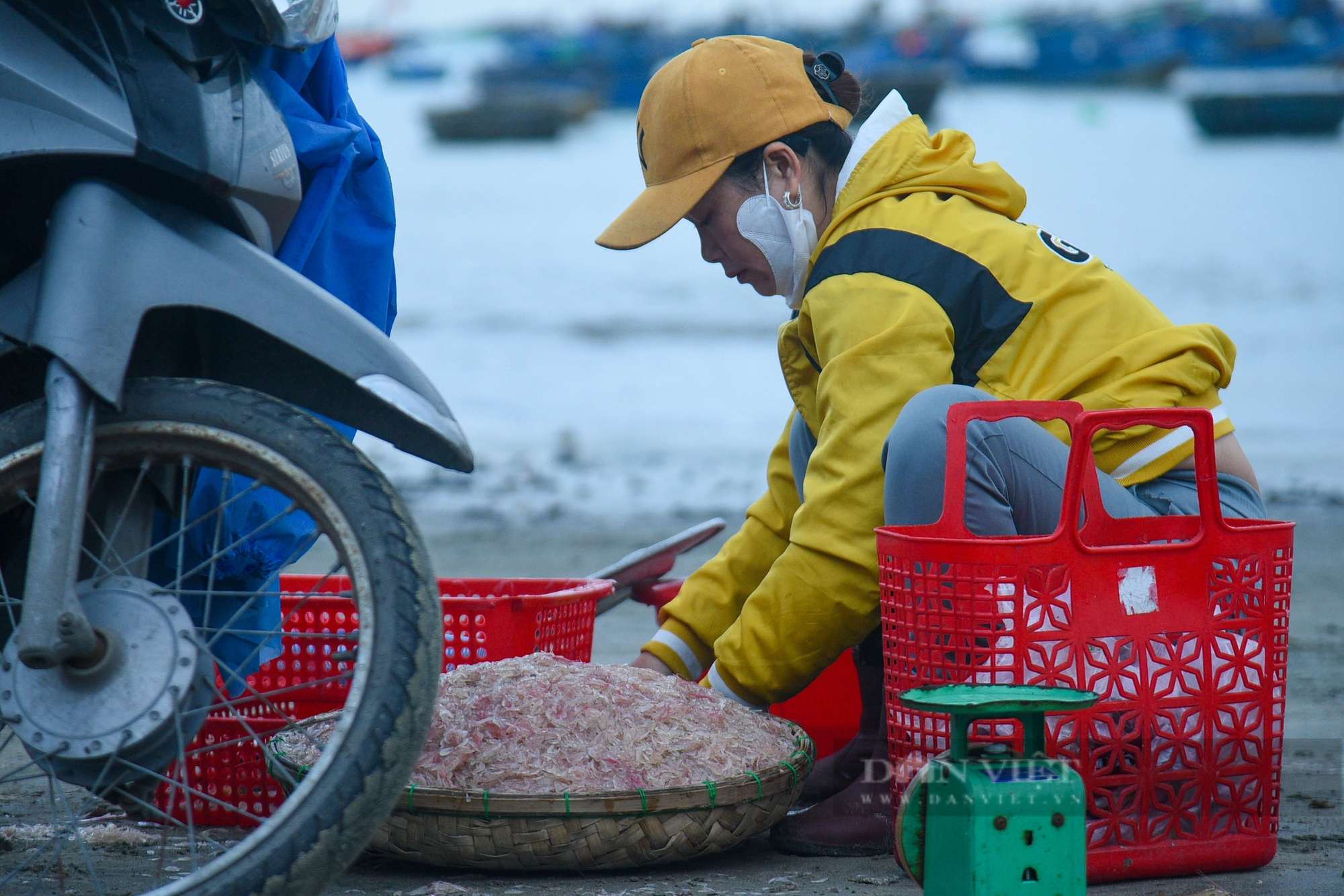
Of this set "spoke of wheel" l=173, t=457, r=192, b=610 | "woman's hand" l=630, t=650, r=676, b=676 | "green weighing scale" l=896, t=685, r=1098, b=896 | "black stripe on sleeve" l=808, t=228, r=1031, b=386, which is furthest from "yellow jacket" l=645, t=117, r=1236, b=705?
"spoke of wheel" l=173, t=457, r=192, b=610

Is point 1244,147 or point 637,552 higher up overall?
point 1244,147

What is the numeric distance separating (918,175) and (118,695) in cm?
143

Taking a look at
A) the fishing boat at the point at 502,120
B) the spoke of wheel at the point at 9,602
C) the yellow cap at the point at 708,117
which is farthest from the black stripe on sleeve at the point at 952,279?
the fishing boat at the point at 502,120

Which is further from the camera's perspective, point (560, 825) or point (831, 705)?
point (831, 705)

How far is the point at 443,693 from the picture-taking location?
6.30 feet

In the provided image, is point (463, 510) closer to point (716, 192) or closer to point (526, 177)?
point (716, 192)

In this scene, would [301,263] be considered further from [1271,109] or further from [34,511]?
[1271,109]

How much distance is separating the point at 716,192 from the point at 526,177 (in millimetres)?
31103

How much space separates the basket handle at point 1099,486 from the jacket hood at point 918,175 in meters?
0.58

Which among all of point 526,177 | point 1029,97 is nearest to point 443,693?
point 526,177

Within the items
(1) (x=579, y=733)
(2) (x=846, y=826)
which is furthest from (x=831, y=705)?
(1) (x=579, y=733)

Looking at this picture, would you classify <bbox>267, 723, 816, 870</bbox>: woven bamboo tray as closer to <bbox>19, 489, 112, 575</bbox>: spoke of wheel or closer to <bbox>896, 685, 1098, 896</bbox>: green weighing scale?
<bbox>19, 489, 112, 575</bbox>: spoke of wheel

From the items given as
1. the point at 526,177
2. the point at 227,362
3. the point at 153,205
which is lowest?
the point at 227,362

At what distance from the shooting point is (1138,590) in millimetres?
1651
